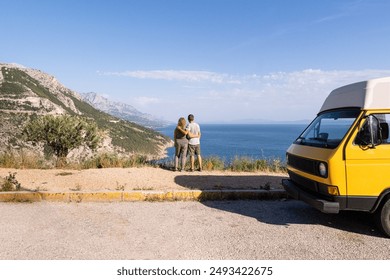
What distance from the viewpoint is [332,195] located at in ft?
14.8

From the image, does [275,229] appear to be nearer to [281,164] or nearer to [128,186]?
[128,186]

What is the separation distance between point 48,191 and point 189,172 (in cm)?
431

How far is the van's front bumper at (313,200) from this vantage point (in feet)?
14.5

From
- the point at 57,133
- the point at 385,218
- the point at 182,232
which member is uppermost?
the point at 57,133

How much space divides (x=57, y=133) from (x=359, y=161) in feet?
58.4

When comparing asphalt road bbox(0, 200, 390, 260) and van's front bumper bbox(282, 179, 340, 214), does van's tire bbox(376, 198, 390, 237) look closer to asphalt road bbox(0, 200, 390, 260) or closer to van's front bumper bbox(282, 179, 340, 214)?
asphalt road bbox(0, 200, 390, 260)

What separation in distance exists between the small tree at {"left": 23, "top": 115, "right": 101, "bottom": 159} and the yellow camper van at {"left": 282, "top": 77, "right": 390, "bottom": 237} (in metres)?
16.3

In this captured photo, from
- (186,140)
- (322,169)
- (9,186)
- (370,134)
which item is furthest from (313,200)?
(9,186)

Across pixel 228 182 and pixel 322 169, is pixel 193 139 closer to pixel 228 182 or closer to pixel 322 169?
pixel 228 182

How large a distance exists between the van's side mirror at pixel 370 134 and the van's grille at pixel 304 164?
768 millimetres

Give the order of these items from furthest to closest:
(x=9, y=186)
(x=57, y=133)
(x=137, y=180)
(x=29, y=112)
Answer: (x=29, y=112) → (x=57, y=133) → (x=137, y=180) → (x=9, y=186)

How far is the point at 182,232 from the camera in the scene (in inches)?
182

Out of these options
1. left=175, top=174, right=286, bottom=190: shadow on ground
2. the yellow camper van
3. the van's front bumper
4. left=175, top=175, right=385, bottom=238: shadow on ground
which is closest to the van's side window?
the yellow camper van

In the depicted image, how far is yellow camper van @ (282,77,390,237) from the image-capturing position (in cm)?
441
